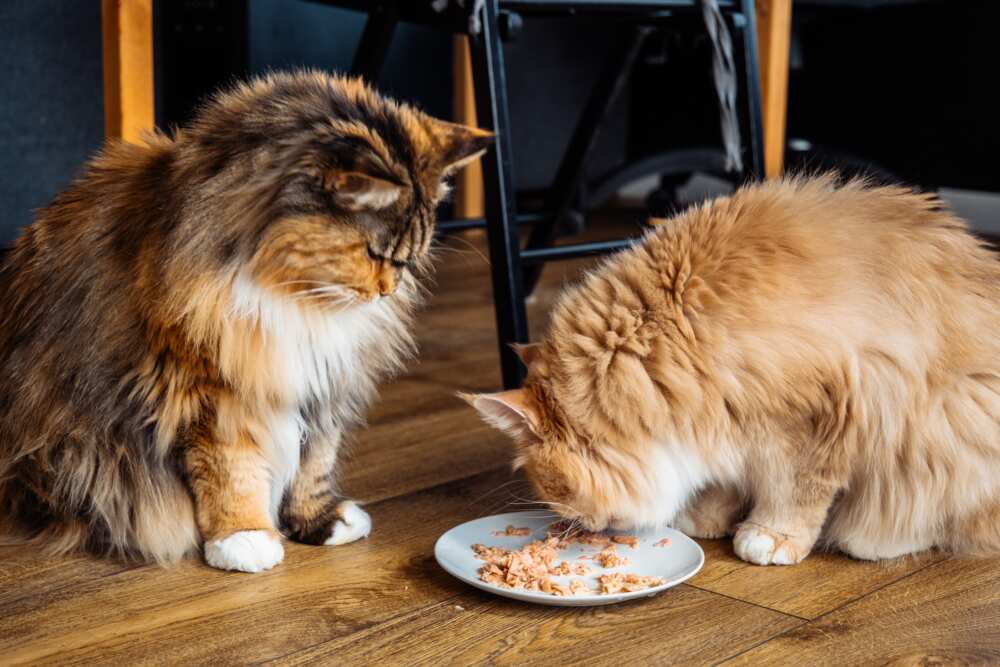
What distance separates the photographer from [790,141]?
4.18 metres

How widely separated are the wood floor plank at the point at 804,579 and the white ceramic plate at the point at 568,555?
4 cm

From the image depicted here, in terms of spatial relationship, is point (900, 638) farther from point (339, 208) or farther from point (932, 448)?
point (339, 208)

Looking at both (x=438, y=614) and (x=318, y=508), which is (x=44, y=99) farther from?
(x=438, y=614)

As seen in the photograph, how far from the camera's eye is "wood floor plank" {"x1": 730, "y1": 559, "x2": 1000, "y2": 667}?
1082 mm

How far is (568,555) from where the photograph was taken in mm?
1310

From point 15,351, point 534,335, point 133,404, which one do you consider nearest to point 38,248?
point 15,351

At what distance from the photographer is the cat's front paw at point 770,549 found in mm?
1330

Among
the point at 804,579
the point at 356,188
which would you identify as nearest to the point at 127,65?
the point at 356,188

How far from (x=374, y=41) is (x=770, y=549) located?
127cm

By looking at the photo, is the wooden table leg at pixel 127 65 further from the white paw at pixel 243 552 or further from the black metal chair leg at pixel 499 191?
the white paw at pixel 243 552

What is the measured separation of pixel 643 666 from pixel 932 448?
19.6 inches

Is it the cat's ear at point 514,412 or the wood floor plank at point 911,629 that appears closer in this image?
the wood floor plank at point 911,629

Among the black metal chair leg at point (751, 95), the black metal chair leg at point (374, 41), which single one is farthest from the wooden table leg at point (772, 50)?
the black metal chair leg at point (374, 41)

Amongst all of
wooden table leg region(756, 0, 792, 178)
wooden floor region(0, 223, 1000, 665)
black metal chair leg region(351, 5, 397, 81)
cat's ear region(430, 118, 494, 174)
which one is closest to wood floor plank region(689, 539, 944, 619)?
wooden floor region(0, 223, 1000, 665)
